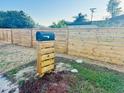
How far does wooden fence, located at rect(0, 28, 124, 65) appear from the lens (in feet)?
23.6

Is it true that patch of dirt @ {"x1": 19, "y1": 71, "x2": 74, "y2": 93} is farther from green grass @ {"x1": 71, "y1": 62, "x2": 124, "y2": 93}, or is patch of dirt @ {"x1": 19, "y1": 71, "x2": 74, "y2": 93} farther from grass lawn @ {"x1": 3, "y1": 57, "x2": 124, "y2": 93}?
green grass @ {"x1": 71, "y1": 62, "x2": 124, "y2": 93}

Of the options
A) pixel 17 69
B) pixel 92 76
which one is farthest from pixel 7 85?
pixel 92 76

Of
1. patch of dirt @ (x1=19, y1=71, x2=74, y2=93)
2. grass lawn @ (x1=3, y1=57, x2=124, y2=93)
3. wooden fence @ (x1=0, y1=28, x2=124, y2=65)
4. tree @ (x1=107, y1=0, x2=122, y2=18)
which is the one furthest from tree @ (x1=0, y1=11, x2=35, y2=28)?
patch of dirt @ (x1=19, y1=71, x2=74, y2=93)

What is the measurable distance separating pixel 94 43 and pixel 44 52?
301 centimetres

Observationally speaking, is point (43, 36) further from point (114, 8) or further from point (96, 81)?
point (114, 8)

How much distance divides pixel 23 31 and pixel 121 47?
27.6ft

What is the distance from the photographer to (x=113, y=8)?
3288cm

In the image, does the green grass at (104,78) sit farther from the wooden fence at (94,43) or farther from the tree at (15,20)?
the tree at (15,20)

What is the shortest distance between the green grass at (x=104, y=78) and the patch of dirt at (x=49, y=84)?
595 millimetres

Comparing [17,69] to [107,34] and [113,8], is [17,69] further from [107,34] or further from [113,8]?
[113,8]

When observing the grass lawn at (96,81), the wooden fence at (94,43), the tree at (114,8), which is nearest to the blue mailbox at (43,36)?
the grass lawn at (96,81)

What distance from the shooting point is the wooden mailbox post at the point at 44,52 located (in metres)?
5.73

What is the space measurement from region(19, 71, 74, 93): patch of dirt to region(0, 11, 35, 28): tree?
21.2 m

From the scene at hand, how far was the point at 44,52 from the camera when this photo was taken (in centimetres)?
590
